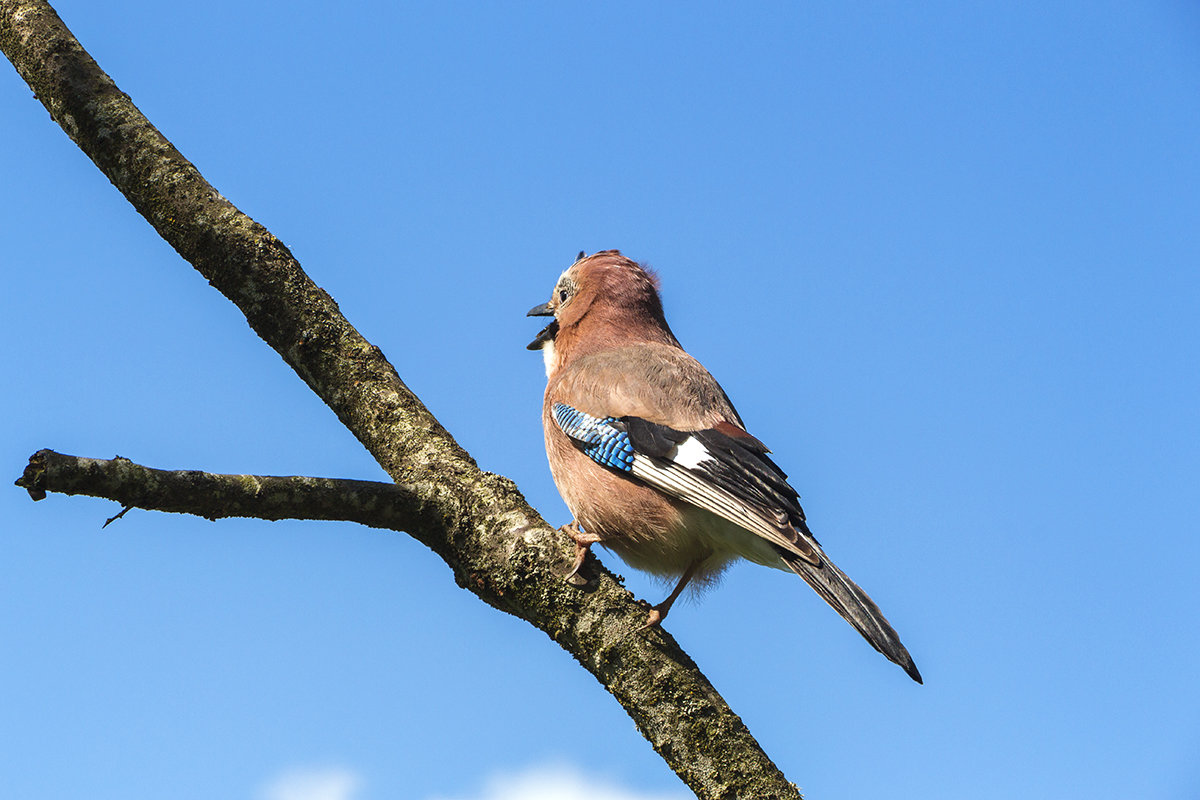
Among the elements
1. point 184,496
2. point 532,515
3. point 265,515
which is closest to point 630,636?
point 532,515

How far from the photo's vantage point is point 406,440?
4.16m

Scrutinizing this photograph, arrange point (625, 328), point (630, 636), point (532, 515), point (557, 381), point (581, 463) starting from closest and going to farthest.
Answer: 1. point (630, 636)
2. point (532, 515)
3. point (581, 463)
4. point (557, 381)
5. point (625, 328)

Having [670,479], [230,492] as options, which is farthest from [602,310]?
[230,492]

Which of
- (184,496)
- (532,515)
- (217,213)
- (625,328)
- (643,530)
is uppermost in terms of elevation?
(625,328)

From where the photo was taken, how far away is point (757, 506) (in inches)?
175

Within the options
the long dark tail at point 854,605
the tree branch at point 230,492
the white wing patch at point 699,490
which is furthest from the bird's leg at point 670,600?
the tree branch at point 230,492

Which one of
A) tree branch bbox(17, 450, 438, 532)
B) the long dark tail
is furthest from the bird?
tree branch bbox(17, 450, 438, 532)

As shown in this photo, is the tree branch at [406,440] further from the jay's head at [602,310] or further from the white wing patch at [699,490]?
the jay's head at [602,310]

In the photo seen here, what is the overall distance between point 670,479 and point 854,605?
3.62 feet

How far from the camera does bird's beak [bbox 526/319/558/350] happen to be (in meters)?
6.64

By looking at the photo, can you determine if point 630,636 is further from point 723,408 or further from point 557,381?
point 557,381

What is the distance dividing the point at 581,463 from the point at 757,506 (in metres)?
1.04

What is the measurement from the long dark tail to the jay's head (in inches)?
86.5

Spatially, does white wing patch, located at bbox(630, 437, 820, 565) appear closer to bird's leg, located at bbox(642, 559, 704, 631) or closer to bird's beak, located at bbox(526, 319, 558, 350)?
bird's leg, located at bbox(642, 559, 704, 631)
